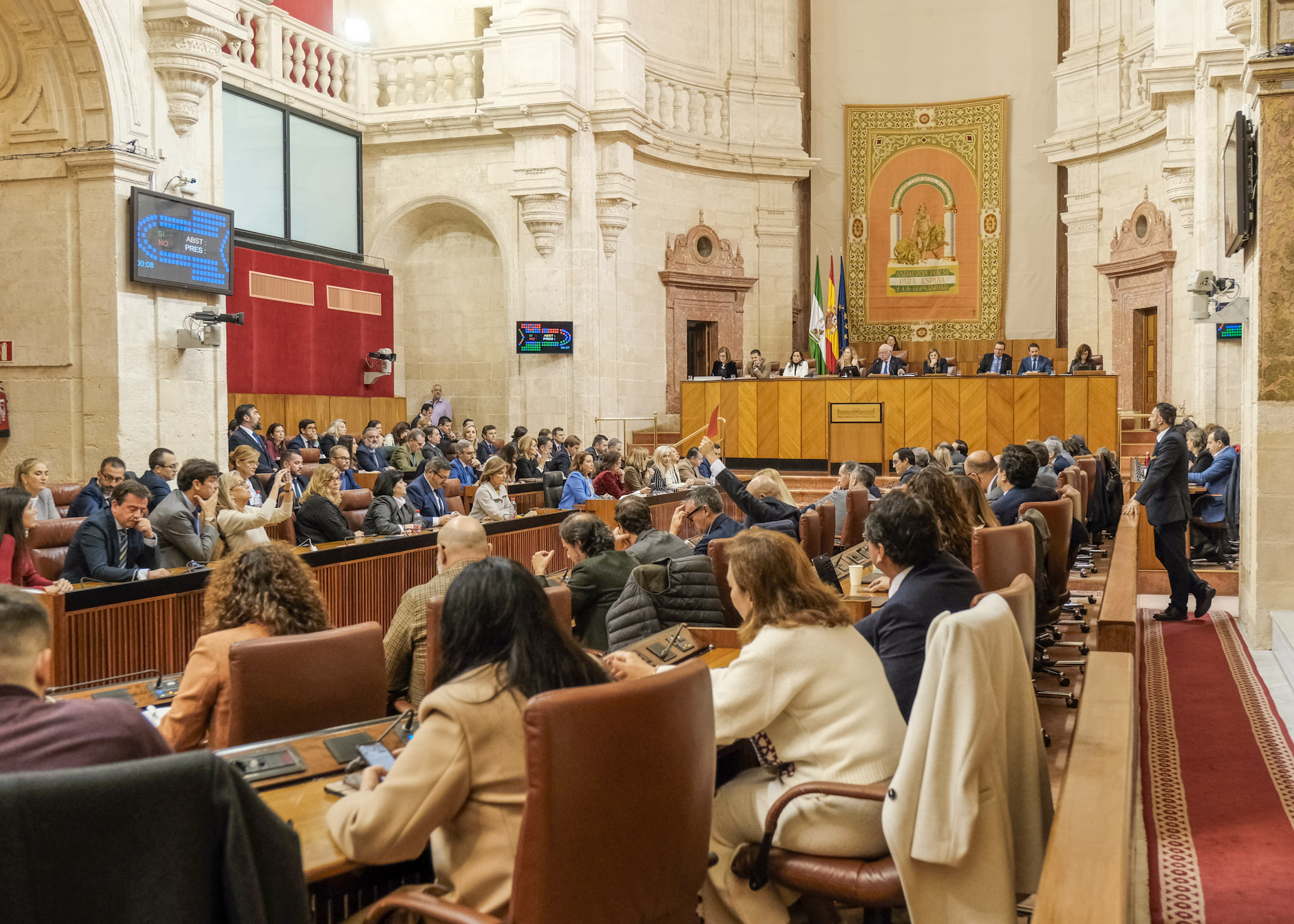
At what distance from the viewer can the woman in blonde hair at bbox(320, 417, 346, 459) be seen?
11.3 metres

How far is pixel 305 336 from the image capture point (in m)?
13.8

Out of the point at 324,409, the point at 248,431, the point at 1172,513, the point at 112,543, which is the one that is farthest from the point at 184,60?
the point at 1172,513

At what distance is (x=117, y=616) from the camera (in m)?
4.77

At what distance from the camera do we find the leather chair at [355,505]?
7.77 meters

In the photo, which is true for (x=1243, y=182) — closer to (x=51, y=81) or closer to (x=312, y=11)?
(x=51, y=81)

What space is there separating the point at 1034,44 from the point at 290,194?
11545mm

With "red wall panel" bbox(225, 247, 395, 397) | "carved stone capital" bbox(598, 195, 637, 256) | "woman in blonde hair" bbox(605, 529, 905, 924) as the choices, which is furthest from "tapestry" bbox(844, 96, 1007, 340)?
"woman in blonde hair" bbox(605, 529, 905, 924)

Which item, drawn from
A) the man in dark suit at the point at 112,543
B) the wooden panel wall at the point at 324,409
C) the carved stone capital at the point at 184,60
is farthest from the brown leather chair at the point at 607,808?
the wooden panel wall at the point at 324,409

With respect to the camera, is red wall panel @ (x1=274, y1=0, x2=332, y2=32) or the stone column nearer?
the stone column

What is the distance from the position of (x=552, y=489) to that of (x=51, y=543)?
16.9ft

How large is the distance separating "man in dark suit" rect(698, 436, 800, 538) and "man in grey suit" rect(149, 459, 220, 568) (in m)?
2.84

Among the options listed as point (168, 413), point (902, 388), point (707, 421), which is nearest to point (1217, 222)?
point (902, 388)

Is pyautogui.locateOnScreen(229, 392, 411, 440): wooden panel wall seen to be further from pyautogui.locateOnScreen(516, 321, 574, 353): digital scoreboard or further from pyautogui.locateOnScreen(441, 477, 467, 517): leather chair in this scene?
pyautogui.locateOnScreen(441, 477, 467, 517): leather chair

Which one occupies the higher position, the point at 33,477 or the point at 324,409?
the point at 324,409
